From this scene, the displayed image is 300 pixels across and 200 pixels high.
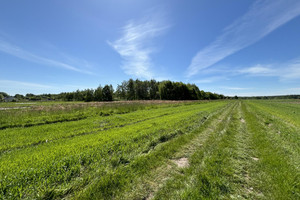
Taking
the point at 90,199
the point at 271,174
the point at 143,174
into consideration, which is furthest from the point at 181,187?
the point at 271,174

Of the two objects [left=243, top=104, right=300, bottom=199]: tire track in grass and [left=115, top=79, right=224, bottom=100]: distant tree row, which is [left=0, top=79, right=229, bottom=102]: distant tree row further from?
[left=243, top=104, right=300, bottom=199]: tire track in grass

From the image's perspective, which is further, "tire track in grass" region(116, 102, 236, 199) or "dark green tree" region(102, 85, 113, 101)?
"dark green tree" region(102, 85, 113, 101)

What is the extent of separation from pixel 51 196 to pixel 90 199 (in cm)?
100

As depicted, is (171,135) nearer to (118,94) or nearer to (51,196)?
(51,196)

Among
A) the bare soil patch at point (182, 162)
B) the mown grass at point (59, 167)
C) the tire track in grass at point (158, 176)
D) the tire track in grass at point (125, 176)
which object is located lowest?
the bare soil patch at point (182, 162)

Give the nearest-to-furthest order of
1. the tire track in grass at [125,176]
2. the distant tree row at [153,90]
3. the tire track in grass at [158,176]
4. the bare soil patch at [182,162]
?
the tire track in grass at [125,176] → the tire track in grass at [158,176] → the bare soil patch at [182,162] → the distant tree row at [153,90]

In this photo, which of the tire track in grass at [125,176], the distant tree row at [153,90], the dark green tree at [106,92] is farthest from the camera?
the dark green tree at [106,92]

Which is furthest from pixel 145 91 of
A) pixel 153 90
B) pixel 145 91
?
pixel 153 90

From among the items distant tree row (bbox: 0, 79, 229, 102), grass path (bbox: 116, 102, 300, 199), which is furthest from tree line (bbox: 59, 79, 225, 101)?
grass path (bbox: 116, 102, 300, 199)

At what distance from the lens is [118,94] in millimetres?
81688

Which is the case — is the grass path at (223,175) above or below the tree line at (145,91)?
below

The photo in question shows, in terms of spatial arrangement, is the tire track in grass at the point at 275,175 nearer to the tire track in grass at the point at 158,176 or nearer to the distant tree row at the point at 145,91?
the tire track in grass at the point at 158,176

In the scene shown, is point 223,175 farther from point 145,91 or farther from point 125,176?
A: point 145,91

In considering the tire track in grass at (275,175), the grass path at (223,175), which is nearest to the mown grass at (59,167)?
the grass path at (223,175)
